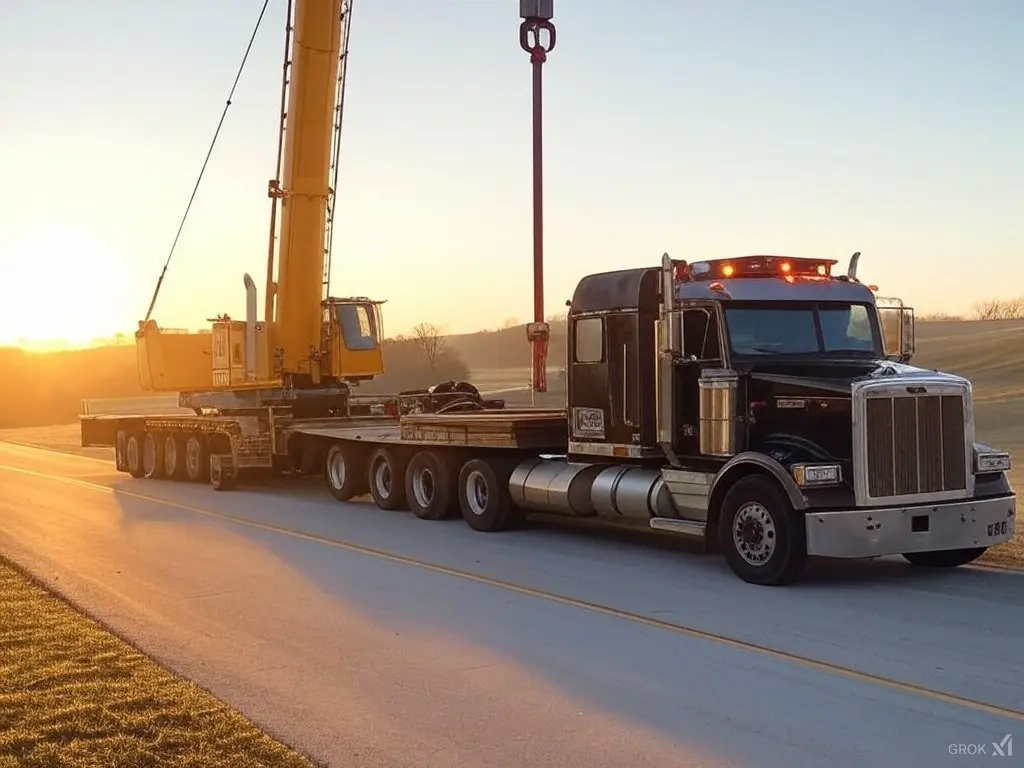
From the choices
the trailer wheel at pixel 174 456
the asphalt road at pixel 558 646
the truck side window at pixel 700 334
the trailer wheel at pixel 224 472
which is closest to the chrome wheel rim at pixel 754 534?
the asphalt road at pixel 558 646

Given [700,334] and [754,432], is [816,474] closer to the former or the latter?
[754,432]

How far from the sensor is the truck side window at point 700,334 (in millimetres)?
11422

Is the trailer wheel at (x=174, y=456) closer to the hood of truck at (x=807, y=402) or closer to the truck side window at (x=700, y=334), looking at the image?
the truck side window at (x=700, y=334)

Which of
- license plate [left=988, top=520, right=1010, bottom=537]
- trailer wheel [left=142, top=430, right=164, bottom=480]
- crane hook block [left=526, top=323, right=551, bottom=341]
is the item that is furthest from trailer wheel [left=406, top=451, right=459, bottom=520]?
trailer wheel [left=142, top=430, right=164, bottom=480]

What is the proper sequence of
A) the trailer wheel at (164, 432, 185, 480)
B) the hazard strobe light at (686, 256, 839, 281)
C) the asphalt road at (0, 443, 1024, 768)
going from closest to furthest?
the asphalt road at (0, 443, 1024, 768), the hazard strobe light at (686, 256, 839, 281), the trailer wheel at (164, 432, 185, 480)

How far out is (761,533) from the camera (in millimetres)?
10453

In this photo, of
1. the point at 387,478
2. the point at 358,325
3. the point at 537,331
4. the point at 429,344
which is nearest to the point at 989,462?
the point at 537,331

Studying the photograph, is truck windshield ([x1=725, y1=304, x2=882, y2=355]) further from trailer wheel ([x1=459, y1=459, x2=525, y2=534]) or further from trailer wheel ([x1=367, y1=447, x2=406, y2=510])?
trailer wheel ([x1=367, y1=447, x2=406, y2=510])

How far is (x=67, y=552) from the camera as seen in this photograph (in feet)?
43.1

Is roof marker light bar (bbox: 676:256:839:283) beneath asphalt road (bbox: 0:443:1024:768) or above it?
above

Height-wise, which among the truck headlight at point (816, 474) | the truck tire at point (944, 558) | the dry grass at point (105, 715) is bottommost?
the dry grass at point (105, 715)

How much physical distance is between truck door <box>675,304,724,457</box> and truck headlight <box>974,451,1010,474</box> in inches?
102

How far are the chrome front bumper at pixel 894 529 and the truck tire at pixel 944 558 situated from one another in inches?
30.1

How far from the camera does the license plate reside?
34.6 feet
